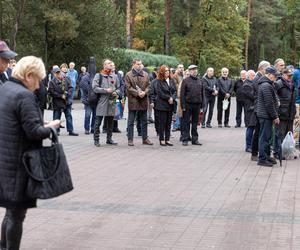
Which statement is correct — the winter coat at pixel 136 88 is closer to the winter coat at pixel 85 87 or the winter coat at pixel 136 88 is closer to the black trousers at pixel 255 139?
the black trousers at pixel 255 139

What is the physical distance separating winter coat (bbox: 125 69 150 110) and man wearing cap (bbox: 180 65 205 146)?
89 cm

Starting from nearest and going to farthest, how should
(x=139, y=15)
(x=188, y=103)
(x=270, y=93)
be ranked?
1. (x=270, y=93)
2. (x=188, y=103)
3. (x=139, y=15)

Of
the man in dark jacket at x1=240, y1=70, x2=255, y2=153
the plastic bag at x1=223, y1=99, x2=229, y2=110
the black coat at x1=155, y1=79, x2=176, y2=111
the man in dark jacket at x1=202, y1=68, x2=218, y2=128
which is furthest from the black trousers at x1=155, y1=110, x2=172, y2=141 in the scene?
the plastic bag at x1=223, y1=99, x2=229, y2=110

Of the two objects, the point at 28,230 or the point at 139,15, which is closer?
the point at 28,230

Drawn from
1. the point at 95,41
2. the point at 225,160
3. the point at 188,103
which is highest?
the point at 95,41

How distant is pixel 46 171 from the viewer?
15.7 feet

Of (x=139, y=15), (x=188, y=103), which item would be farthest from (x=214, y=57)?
(x=188, y=103)

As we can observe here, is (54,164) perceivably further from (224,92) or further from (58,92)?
(224,92)

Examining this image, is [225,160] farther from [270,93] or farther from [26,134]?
[26,134]

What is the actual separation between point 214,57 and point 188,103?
39203 mm

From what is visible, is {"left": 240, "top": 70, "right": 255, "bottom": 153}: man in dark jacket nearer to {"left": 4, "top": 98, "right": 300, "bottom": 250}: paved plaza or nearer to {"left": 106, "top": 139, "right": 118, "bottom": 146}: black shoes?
{"left": 4, "top": 98, "right": 300, "bottom": 250}: paved plaza

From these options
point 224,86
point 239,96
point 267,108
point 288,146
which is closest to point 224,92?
point 224,86

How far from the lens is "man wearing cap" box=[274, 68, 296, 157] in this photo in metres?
12.0

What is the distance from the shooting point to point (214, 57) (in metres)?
53.0
